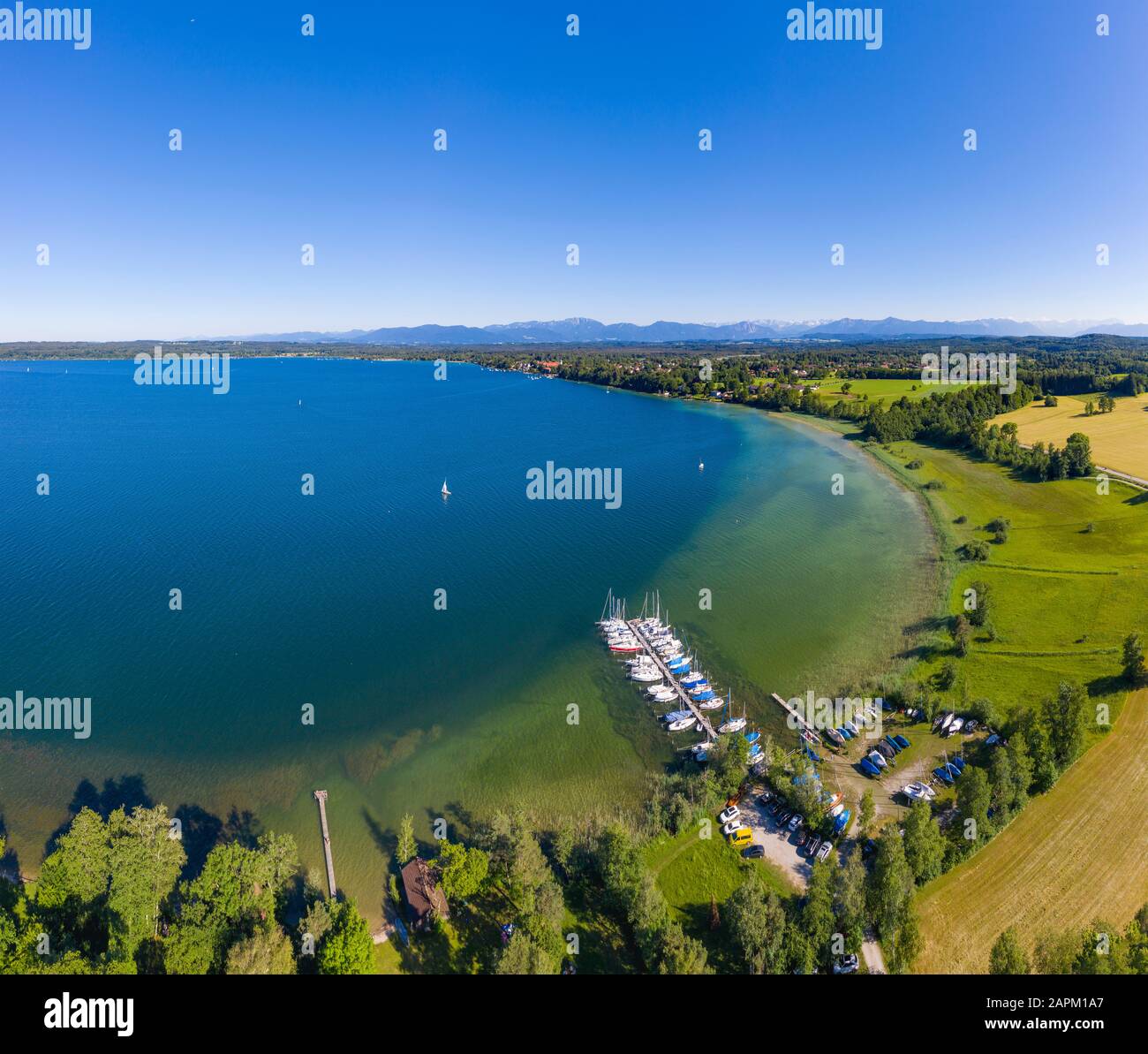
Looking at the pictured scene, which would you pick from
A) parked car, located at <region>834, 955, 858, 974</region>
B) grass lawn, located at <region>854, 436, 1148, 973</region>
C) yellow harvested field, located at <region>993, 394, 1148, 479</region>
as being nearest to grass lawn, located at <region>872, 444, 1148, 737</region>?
grass lawn, located at <region>854, 436, 1148, 973</region>

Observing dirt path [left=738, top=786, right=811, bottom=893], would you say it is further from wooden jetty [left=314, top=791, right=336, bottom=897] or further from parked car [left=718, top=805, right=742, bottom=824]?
wooden jetty [left=314, top=791, right=336, bottom=897]

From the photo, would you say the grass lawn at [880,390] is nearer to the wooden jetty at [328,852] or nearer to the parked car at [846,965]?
the parked car at [846,965]

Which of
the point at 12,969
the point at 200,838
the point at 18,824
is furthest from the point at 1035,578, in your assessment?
the point at 18,824

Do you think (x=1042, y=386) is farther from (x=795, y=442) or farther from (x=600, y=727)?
(x=600, y=727)

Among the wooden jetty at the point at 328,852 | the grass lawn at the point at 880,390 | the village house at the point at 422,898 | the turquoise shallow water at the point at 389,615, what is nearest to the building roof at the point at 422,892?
the village house at the point at 422,898

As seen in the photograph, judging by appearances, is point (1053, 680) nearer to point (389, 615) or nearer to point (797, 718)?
point (797, 718)
